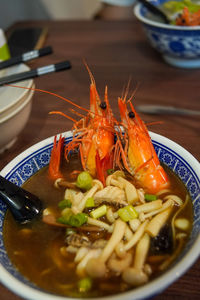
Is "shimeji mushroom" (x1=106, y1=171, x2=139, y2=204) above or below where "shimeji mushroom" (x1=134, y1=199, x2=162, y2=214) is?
above

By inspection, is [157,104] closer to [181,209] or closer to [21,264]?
[181,209]

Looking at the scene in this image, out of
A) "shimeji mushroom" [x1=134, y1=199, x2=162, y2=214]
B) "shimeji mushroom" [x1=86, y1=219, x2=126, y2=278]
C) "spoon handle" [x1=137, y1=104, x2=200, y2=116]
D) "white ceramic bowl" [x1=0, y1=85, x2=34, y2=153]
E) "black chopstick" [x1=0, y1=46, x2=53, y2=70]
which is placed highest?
"black chopstick" [x1=0, y1=46, x2=53, y2=70]

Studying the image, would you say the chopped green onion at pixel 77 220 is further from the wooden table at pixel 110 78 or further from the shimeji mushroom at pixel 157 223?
the wooden table at pixel 110 78

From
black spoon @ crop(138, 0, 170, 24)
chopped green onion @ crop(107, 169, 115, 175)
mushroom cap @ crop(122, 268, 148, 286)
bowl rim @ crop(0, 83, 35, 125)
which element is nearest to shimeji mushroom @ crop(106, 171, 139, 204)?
chopped green onion @ crop(107, 169, 115, 175)

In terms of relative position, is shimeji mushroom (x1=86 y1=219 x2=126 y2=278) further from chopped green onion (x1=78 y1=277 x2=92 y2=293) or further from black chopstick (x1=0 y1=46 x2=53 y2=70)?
black chopstick (x1=0 y1=46 x2=53 y2=70)

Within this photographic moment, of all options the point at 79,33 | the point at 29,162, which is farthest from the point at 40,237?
the point at 79,33

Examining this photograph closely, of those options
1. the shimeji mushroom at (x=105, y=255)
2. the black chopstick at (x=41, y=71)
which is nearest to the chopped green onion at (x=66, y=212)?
the shimeji mushroom at (x=105, y=255)

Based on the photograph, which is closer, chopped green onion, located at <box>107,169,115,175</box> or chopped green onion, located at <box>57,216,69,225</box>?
chopped green onion, located at <box>57,216,69,225</box>
